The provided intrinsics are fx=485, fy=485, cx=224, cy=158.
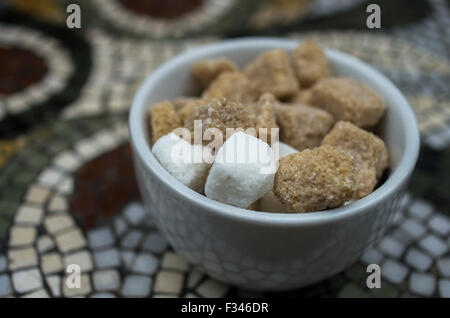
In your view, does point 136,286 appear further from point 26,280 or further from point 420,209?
point 420,209

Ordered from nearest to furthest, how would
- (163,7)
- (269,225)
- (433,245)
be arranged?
(269,225)
(433,245)
(163,7)

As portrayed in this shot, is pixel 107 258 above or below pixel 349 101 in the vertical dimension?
below

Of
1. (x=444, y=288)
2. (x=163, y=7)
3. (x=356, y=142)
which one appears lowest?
(x=444, y=288)

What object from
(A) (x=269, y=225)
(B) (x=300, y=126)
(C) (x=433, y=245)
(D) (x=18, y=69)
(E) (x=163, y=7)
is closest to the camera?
(A) (x=269, y=225)

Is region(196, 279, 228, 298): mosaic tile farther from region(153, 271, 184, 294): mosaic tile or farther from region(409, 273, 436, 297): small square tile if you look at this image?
region(409, 273, 436, 297): small square tile

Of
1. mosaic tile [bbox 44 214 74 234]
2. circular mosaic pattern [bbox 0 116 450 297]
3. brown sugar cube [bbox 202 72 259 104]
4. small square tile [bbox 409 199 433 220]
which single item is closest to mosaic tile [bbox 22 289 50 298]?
circular mosaic pattern [bbox 0 116 450 297]

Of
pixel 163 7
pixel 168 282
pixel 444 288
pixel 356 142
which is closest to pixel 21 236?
pixel 168 282

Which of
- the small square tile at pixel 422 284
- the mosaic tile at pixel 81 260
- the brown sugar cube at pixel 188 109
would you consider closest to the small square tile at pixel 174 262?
the mosaic tile at pixel 81 260

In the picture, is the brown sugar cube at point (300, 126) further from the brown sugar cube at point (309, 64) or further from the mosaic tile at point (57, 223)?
the mosaic tile at point (57, 223)
